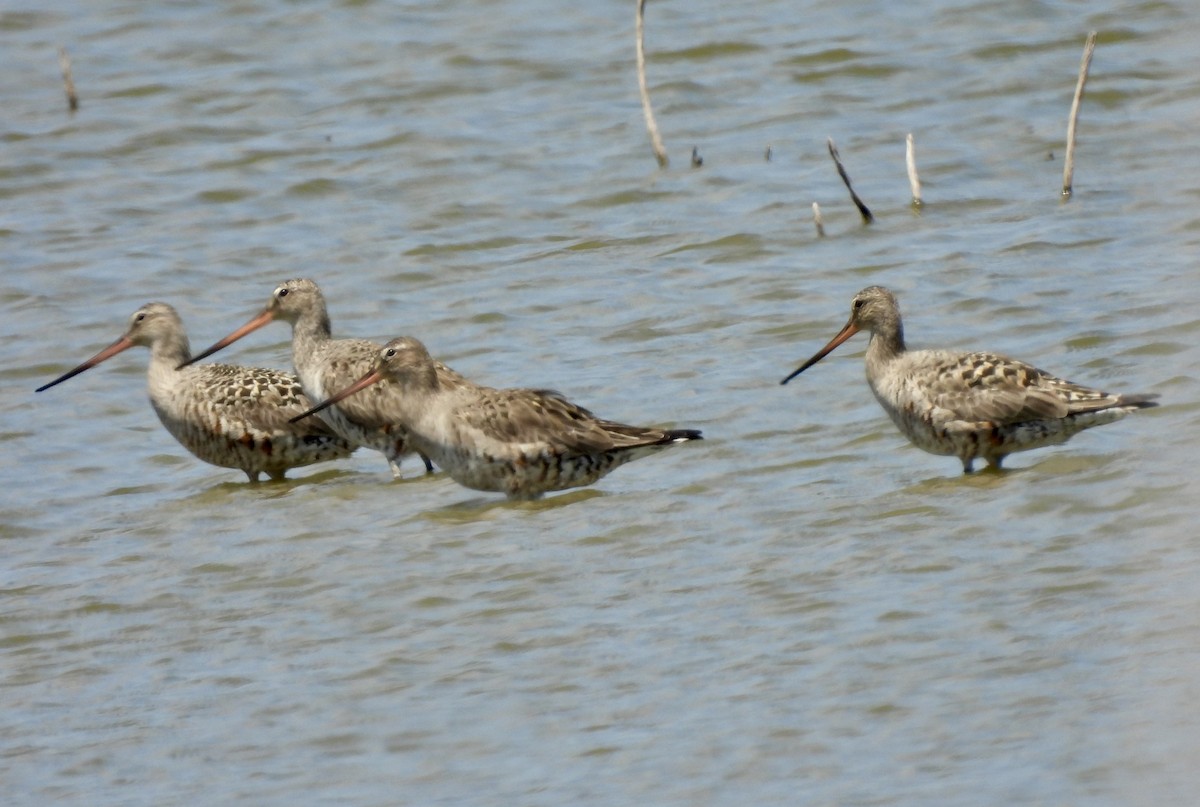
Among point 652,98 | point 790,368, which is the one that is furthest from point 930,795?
point 652,98

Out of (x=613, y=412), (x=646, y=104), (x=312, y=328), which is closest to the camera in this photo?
(x=613, y=412)

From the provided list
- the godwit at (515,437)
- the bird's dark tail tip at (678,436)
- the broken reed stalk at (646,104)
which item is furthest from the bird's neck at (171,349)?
the broken reed stalk at (646,104)

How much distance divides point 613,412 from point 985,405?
2205 millimetres

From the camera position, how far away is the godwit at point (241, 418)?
32.9 ft

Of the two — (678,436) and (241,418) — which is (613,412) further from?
(241,418)

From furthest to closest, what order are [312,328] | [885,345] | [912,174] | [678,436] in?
[912,174] < [312,328] < [885,345] < [678,436]

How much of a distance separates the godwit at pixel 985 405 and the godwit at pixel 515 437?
921mm

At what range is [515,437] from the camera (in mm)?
8953

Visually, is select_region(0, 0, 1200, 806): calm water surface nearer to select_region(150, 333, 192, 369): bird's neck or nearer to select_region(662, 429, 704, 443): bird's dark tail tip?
select_region(662, 429, 704, 443): bird's dark tail tip

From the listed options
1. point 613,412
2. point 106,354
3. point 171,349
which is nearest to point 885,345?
point 613,412

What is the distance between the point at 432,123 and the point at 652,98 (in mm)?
1647

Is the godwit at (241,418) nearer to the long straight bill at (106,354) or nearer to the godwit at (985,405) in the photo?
the long straight bill at (106,354)

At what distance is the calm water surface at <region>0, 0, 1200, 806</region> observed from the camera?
5969 mm

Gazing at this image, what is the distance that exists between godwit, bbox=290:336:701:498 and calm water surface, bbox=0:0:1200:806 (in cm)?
19
